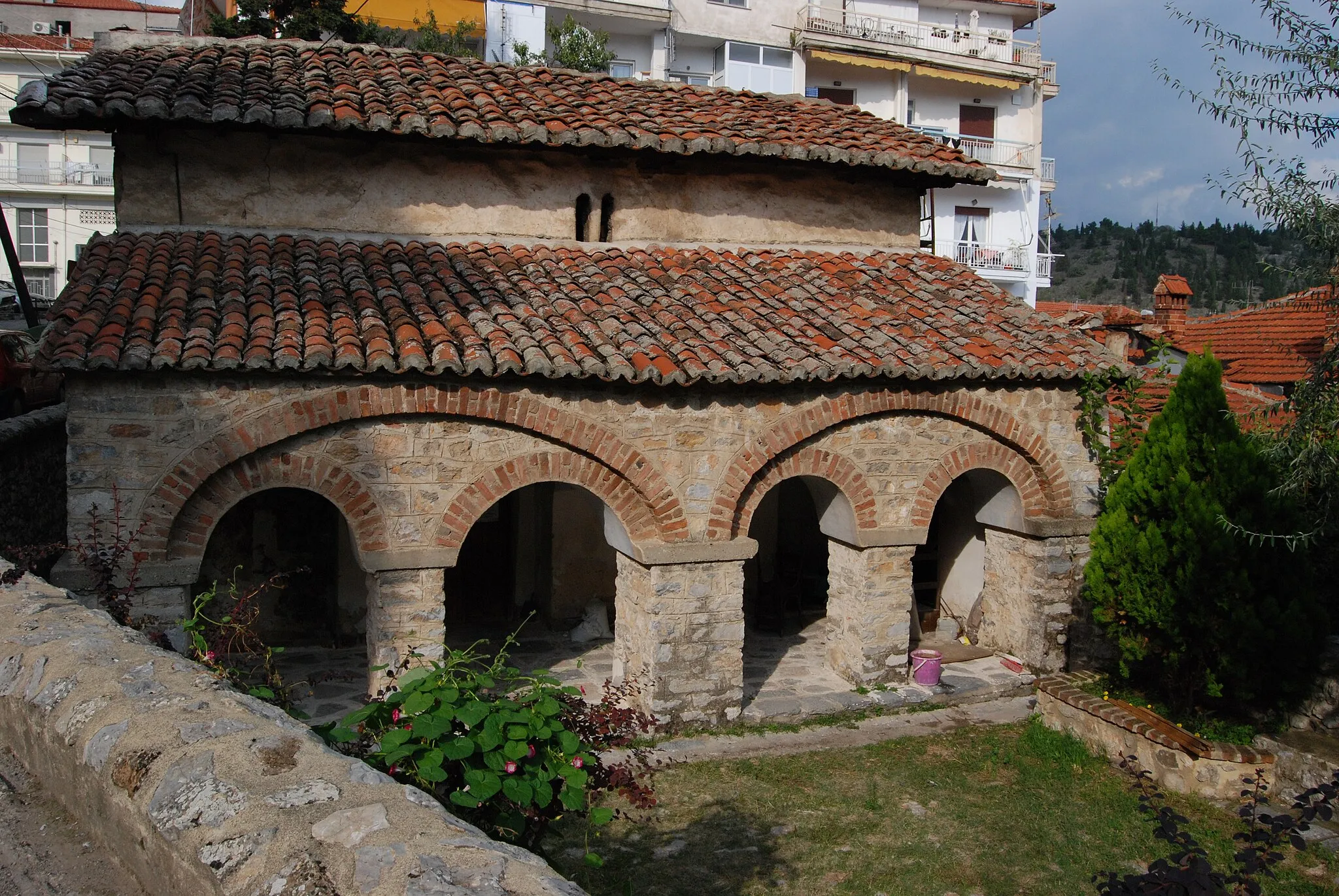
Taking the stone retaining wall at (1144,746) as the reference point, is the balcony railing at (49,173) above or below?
above

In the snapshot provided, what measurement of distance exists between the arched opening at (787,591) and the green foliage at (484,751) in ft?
21.5

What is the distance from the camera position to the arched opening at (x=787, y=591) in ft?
34.9

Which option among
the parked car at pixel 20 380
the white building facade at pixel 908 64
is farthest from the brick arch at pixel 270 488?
the white building facade at pixel 908 64

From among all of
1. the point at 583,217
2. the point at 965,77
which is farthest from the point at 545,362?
the point at 965,77

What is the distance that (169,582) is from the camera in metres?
7.64

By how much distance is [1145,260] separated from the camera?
69750 mm

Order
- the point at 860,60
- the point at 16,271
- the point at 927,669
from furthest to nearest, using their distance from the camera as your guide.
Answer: the point at 860,60 < the point at 16,271 < the point at 927,669

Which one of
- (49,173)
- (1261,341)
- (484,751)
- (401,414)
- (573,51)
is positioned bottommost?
(484,751)

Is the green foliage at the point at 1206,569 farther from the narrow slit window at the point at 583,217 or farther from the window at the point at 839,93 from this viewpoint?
the window at the point at 839,93

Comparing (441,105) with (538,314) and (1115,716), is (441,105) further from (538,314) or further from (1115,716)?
(1115,716)

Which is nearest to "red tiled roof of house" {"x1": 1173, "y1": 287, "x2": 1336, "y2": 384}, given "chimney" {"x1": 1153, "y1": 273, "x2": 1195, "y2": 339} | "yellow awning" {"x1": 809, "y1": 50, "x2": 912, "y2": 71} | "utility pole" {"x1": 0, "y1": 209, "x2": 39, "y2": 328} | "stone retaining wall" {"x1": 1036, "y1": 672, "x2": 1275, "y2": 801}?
"chimney" {"x1": 1153, "y1": 273, "x2": 1195, "y2": 339}

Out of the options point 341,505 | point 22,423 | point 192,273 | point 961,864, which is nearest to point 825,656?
point 961,864

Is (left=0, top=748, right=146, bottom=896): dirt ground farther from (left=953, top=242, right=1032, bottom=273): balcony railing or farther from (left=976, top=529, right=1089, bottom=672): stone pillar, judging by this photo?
(left=953, top=242, right=1032, bottom=273): balcony railing

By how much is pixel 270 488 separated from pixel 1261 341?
1739 centimetres
